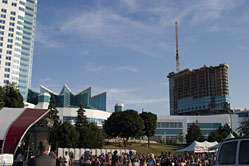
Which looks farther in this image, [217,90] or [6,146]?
[217,90]

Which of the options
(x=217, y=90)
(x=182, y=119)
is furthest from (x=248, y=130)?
(x=217, y=90)

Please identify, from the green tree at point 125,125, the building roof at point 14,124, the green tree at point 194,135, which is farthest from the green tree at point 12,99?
the green tree at point 194,135

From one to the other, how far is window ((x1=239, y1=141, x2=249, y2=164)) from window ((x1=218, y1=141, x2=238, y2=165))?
18 cm

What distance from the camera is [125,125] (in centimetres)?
5891

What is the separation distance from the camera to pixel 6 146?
67.8 ft

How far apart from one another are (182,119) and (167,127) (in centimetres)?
643

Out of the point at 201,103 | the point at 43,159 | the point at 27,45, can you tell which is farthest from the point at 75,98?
the point at 43,159

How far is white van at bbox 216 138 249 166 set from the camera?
6612 mm

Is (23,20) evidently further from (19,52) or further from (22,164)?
(22,164)

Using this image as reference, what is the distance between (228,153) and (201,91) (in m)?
152

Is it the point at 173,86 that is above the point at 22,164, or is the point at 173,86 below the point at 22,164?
above

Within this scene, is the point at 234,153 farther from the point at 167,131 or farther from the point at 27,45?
the point at 27,45

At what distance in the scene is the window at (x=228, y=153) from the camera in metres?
Answer: 6.88

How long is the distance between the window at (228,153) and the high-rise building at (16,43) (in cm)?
10266
